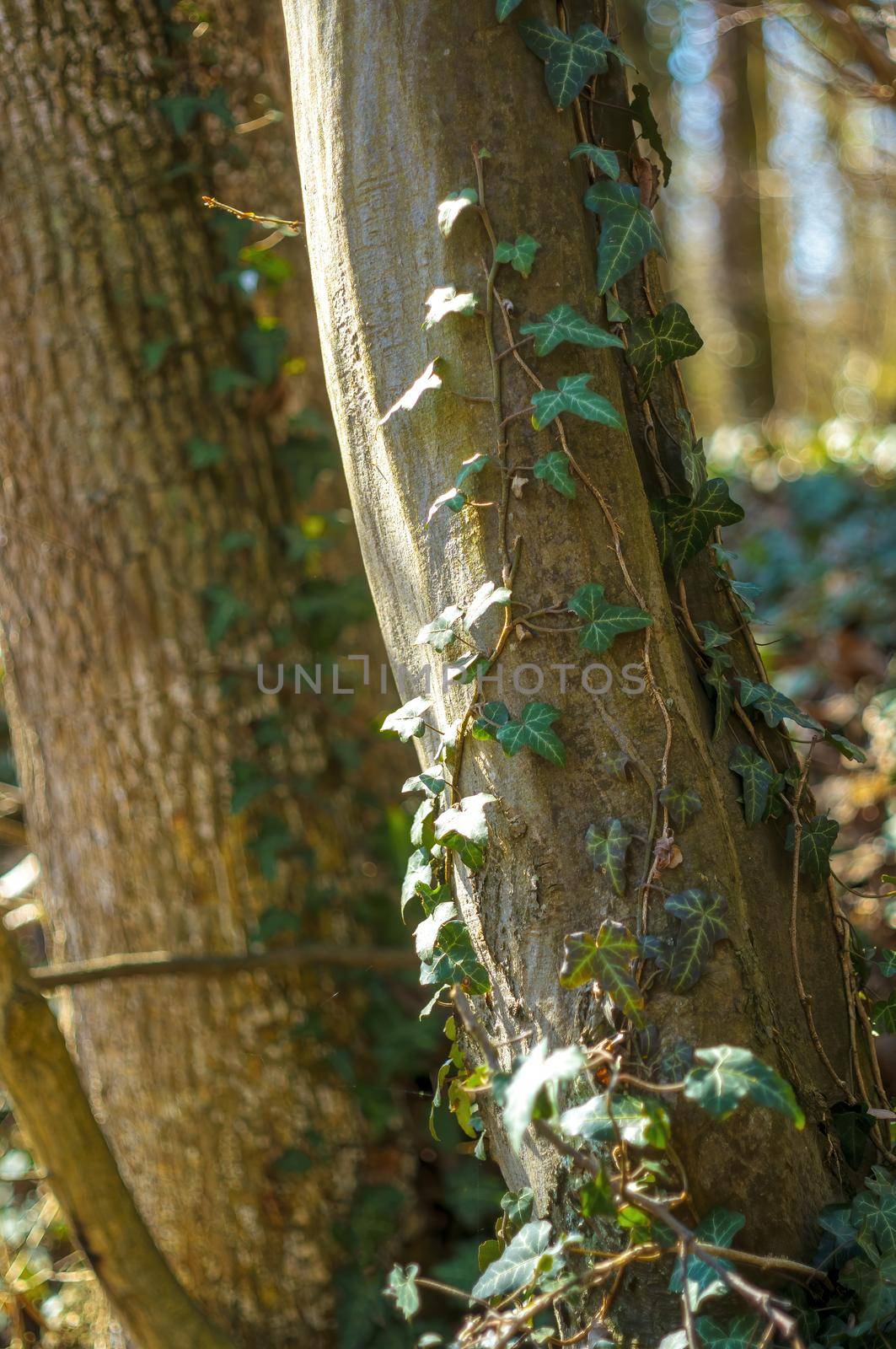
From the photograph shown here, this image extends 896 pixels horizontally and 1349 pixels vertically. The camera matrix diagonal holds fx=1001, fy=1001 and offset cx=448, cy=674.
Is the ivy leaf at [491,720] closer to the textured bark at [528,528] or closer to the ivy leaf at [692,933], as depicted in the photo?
the textured bark at [528,528]

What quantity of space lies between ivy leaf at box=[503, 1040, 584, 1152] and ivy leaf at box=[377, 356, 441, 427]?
2.93 feet

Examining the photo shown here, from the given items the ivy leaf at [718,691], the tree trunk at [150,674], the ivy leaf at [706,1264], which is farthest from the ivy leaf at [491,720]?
the tree trunk at [150,674]

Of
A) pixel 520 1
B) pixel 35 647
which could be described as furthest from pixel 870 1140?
pixel 35 647

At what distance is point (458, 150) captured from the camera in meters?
1.43

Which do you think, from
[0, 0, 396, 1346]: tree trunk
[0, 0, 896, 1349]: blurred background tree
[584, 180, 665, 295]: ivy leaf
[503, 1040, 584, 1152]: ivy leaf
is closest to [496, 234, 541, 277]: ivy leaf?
[584, 180, 665, 295]: ivy leaf

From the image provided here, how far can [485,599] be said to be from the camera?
4.71 feet

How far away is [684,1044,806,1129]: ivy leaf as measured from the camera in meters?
1.19

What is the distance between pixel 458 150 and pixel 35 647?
6.06ft

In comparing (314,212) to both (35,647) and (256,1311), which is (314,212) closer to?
(35,647)

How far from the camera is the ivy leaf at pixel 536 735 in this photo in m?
1.41

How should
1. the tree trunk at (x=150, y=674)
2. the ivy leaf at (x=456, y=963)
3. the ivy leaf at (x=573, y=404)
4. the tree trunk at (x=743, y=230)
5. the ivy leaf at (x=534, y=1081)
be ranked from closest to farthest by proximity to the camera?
the ivy leaf at (x=534, y=1081) → the ivy leaf at (x=573, y=404) → the ivy leaf at (x=456, y=963) → the tree trunk at (x=150, y=674) → the tree trunk at (x=743, y=230)

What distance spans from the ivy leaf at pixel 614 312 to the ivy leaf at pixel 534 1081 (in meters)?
1.01

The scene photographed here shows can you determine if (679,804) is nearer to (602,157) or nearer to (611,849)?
(611,849)

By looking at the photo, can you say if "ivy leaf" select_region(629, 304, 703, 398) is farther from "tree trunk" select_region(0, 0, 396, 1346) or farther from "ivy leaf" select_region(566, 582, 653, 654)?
"tree trunk" select_region(0, 0, 396, 1346)
